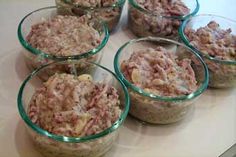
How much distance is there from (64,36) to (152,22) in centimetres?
27

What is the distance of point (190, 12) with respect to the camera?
44.8 inches

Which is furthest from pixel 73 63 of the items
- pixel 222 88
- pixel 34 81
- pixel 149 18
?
pixel 222 88

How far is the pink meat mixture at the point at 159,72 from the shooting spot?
865 millimetres

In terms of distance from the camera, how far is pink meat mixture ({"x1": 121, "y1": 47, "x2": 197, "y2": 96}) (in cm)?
86

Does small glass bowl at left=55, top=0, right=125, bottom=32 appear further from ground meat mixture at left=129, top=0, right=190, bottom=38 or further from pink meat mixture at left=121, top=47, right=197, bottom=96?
pink meat mixture at left=121, top=47, right=197, bottom=96

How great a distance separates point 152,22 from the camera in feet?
3.53

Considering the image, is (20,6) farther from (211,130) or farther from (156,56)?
(211,130)

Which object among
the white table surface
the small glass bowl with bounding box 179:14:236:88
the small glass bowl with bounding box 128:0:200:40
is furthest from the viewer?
the small glass bowl with bounding box 128:0:200:40

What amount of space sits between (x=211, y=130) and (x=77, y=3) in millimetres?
501

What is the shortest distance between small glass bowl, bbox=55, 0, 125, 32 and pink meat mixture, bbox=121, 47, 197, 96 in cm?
17

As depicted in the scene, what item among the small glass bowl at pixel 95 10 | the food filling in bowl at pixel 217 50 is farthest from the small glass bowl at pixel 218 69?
the small glass bowl at pixel 95 10

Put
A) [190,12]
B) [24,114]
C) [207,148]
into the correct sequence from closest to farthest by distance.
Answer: [24,114] < [207,148] < [190,12]

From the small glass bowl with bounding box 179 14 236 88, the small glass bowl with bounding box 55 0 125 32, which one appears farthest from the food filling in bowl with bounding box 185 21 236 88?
the small glass bowl with bounding box 55 0 125 32

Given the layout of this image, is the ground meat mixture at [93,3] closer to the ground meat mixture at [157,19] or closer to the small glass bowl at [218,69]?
the ground meat mixture at [157,19]
